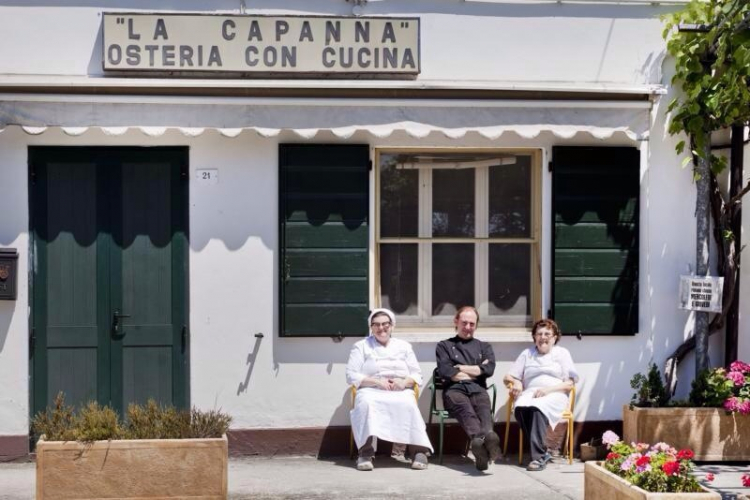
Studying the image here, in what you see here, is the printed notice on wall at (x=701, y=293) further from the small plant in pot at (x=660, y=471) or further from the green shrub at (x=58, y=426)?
the green shrub at (x=58, y=426)

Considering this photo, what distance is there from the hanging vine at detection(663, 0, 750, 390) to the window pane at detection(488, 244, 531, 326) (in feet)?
4.61

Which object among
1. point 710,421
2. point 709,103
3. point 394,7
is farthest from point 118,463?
point 709,103

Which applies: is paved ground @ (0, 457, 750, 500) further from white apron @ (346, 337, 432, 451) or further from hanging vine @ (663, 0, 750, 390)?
hanging vine @ (663, 0, 750, 390)

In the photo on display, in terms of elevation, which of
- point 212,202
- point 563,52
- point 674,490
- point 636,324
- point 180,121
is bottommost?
point 674,490

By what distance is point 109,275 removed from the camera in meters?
9.97

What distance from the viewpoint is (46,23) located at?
986cm

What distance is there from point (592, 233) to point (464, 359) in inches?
62.3

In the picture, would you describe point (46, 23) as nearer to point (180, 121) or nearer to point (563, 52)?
point (180, 121)

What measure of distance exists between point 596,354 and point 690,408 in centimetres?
95

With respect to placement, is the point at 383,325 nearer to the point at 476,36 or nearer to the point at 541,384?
the point at 541,384

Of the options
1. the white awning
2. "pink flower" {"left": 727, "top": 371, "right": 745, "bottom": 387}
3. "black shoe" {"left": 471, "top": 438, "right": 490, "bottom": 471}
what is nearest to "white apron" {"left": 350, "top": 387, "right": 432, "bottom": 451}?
"black shoe" {"left": 471, "top": 438, "right": 490, "bottom": 471}

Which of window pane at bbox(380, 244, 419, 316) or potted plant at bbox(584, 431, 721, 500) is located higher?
window pane at bbox(380, 244, 419, 316)

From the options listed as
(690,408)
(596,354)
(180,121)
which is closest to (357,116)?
(180,121)

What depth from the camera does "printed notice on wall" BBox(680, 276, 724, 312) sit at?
9.87 meters
